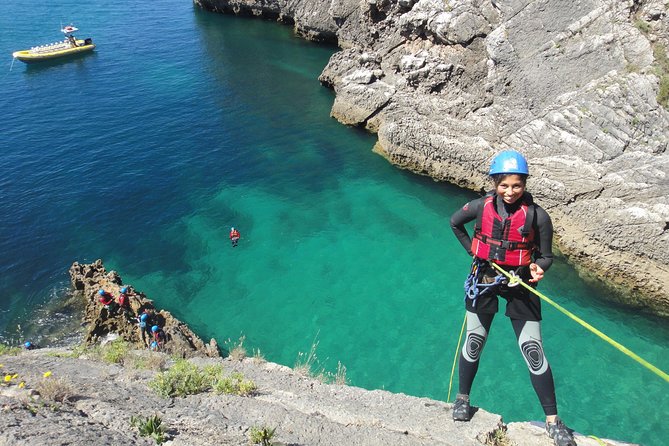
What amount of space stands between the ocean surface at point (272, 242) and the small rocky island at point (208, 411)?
259 inches

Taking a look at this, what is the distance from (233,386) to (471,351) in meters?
4.91

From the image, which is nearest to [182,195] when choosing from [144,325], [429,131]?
[144,325]

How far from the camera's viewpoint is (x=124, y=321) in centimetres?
1744

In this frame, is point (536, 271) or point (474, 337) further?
point (474, 337)

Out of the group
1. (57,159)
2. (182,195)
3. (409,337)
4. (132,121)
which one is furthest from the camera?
(132,121)

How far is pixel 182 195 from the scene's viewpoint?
2608 centimetres

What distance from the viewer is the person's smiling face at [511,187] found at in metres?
6.20

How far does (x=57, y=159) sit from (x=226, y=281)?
1754 centimetres

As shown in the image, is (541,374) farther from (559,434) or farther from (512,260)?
(512,260)

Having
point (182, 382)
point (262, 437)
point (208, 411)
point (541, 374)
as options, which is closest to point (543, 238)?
point (541, 374)

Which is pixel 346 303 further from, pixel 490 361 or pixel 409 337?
pixel 490 361

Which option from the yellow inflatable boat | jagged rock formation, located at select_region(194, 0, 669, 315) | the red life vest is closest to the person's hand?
jagged rock formation, located at select_region(194, 0, 669, 315)

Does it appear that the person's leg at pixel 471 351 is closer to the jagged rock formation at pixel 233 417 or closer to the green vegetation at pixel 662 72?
the jagged rock formation at pixel 233 417

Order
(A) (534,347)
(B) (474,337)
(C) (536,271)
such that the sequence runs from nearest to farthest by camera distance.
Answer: (C) (536,271)
(A) (534,347)
(B) (474,337)
